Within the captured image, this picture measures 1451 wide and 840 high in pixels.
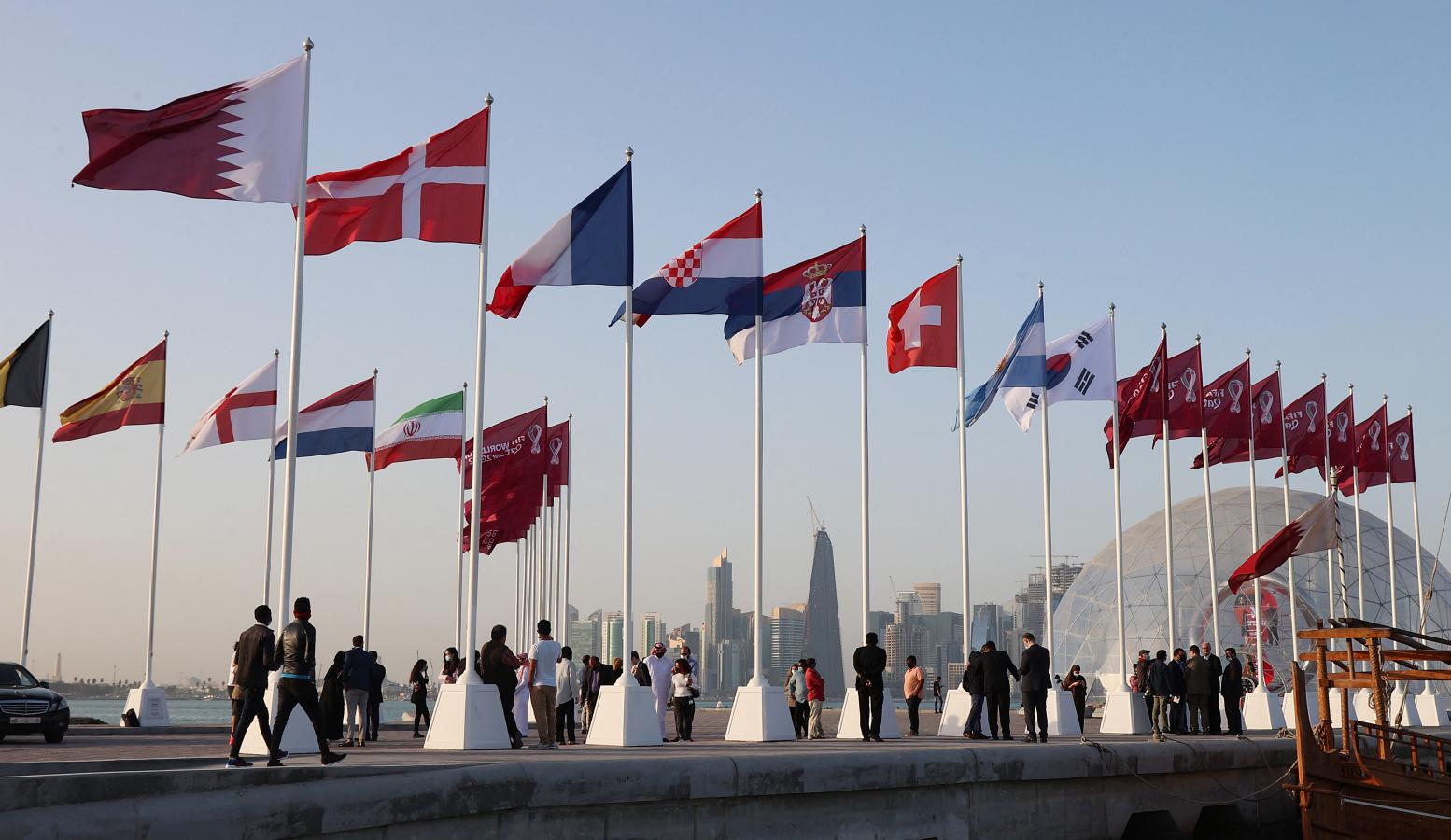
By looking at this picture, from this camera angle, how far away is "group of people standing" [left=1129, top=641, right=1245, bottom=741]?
27.0 m

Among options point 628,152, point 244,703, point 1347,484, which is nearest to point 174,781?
point 244,703

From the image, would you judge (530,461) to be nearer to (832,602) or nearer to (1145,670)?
(1145,670)

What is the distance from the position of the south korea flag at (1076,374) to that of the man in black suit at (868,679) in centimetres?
911

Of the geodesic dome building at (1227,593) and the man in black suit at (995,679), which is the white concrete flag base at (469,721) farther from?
the geodesic dome building at (1227,593)

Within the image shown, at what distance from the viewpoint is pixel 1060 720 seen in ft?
87.0

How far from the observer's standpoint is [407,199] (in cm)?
1888

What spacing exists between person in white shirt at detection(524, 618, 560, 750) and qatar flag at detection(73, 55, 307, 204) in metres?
6.84

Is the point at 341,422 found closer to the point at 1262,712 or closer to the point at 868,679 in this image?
the point at 868,679

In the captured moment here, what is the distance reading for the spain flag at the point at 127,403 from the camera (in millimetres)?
29328

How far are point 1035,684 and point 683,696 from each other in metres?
Result: 5.79

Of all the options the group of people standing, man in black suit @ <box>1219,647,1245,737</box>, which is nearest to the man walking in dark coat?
the group of people standing

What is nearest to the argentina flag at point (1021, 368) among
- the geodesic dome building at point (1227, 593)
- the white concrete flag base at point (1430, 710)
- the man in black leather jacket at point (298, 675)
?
the man in black leather jacket at point (298, 675)

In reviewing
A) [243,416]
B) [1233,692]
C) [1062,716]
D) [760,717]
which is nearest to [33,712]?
[243,416]

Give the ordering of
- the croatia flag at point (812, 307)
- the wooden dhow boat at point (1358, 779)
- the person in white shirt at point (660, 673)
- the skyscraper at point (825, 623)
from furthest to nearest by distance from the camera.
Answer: the skyscraper at point (825, 623), the croatia flag at point (812, 307), the person in white shirt at point (660, 673), the wooden dhow boat at point (1358, 779)
